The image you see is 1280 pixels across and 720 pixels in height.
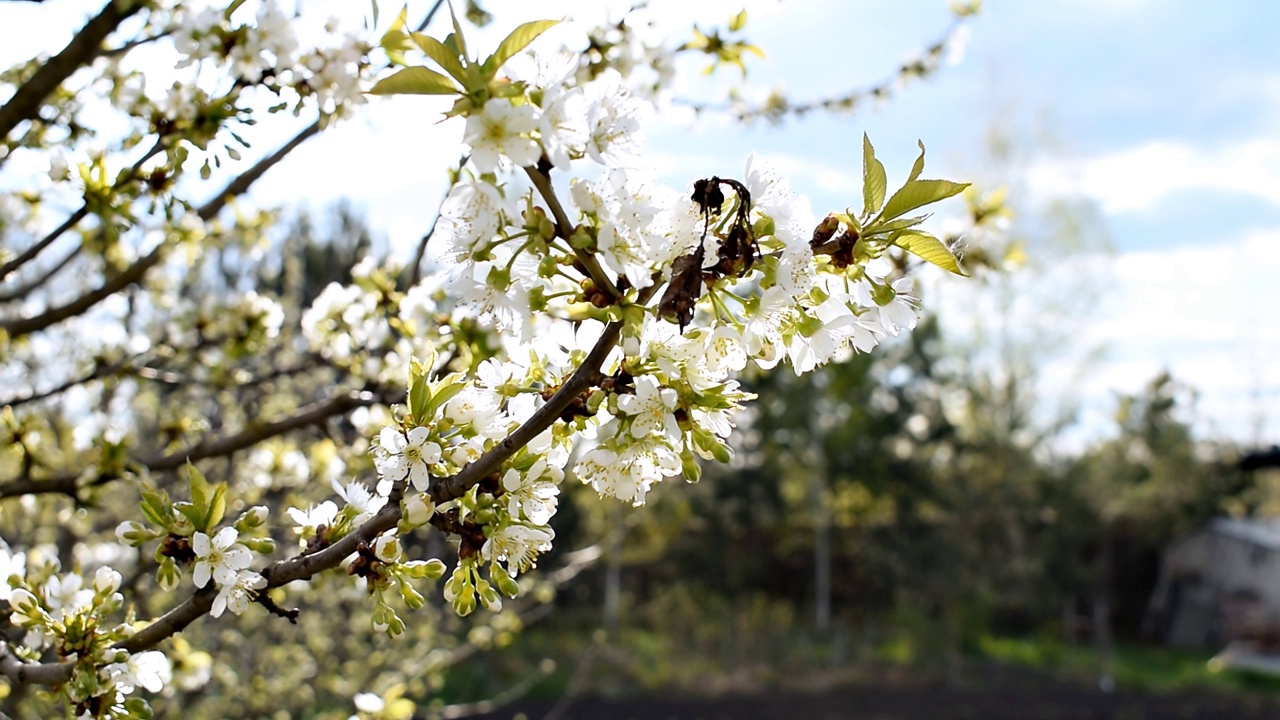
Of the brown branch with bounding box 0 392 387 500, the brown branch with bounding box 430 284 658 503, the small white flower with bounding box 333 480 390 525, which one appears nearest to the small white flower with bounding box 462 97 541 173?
the brown branch with bounding box 430 284 658 503

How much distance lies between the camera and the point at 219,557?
886mm

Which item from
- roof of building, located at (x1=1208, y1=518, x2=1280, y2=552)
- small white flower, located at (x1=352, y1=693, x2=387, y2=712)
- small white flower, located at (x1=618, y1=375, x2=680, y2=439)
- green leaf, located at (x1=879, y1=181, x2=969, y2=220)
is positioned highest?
green leaf, located at (x1=879, y1=181, x2=969, y2=220)

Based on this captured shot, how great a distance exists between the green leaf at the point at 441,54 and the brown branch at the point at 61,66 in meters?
0.97

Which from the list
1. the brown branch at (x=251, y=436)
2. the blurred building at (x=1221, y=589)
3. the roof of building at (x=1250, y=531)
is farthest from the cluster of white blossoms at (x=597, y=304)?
the roof of building at (x=1250, y=531)

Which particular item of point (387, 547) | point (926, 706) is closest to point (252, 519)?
point (387, 547)

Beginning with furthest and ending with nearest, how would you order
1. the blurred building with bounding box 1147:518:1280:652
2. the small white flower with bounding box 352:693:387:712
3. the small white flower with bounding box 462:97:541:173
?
the blurred building with bounding box 1147:518:1280:652
the small white flower with bounding box 352:693:387:712
the small white flower with bounding box 462:97:541:173

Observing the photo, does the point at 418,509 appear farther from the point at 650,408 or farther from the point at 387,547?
the point at 650,408

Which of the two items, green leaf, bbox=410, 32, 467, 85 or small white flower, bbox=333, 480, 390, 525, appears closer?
green leaf, bbox=410, 32, 467, 85

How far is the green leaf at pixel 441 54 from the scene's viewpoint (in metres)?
0.67

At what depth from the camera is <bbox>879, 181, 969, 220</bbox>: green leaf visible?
2.45 ft

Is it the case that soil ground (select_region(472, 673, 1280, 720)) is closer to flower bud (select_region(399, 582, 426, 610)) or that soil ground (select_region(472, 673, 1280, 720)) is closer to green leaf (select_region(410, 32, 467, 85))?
flower bud (select_region(399, 582, 426, 610))

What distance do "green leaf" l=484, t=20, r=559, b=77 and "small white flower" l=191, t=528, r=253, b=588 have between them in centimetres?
48

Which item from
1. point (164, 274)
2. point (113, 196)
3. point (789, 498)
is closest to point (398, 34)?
point (113, 196)

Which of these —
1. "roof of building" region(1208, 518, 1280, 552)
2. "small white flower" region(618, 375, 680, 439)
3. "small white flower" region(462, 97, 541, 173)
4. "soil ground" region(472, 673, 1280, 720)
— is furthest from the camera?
"roof of building" region(1208, 518, 1280, 552)
